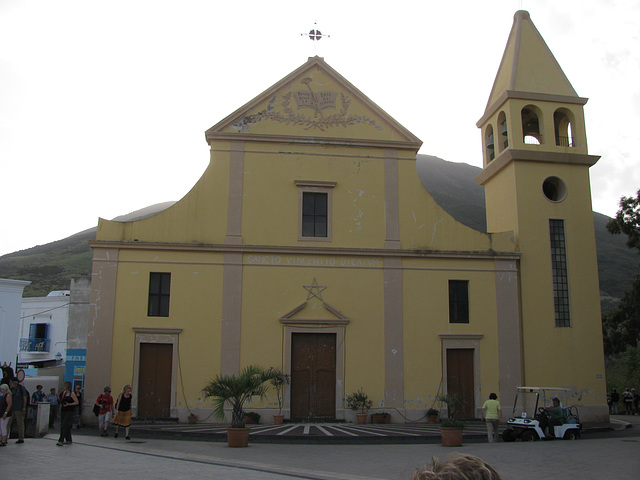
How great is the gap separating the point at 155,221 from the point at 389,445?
10.9m

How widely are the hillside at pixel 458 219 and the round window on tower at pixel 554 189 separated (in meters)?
26.4

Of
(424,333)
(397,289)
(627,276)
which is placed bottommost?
(424,333)

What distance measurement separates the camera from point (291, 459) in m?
12.9

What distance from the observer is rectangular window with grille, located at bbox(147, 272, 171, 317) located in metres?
20.4

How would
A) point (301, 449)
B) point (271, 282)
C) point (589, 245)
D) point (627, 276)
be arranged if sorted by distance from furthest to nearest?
point (627, 276) → point (589, 245) → point (271, 282) → point (301, 449)

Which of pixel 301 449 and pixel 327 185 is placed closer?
pixel 301 449

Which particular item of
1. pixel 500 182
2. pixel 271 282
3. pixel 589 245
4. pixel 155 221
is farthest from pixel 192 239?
pixel 589 245

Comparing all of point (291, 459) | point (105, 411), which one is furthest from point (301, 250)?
point (291, 459)

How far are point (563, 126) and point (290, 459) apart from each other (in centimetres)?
1795

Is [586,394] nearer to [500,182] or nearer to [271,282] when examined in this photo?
[500,182]

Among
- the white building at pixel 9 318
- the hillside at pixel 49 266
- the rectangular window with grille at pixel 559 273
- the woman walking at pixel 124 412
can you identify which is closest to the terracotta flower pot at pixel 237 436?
the woman walking at pixel 124 412

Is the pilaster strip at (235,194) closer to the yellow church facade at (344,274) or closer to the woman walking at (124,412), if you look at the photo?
the yellow church facade at (344,274)

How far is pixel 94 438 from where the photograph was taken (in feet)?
53.8

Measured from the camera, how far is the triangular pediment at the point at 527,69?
2342 centimetres
